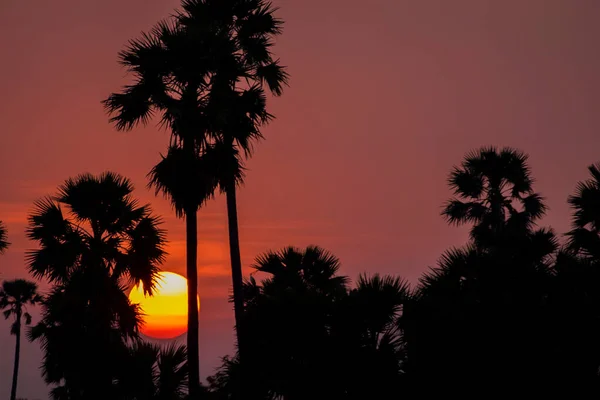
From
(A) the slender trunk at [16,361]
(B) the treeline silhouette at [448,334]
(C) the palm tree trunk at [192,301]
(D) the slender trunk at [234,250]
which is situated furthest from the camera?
(A) the slender trunk at [16,361]

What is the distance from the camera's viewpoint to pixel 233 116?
2464 centimetres

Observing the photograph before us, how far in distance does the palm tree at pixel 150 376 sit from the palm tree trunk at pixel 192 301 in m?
1.60

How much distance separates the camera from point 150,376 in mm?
18875

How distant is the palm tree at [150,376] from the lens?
61.6 ft

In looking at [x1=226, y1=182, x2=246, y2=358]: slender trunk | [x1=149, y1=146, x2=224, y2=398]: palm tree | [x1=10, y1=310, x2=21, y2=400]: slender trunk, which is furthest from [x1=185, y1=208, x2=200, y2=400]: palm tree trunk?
[x1=10, y1=310, x2=21, y2=400]: slender trunk

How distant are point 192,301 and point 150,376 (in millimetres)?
3815

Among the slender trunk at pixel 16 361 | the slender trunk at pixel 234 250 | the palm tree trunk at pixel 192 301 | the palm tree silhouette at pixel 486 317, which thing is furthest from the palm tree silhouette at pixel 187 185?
the slender trunk at pixel 16 361

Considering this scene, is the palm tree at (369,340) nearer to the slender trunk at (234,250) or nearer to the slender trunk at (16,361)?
the slender trunk at (234,250)

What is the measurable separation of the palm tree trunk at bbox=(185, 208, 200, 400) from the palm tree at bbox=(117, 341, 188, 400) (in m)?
1.60

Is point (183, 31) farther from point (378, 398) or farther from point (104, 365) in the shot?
point (378, 398)

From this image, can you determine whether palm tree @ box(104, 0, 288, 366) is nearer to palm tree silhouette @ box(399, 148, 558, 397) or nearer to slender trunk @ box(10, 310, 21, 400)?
palm tree silhouette @ box(399, 148, 558, 397)

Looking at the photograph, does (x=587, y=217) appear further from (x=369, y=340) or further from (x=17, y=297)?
(x=17, y=297)

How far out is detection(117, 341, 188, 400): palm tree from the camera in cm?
1878

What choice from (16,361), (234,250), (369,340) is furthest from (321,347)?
(16,361)
